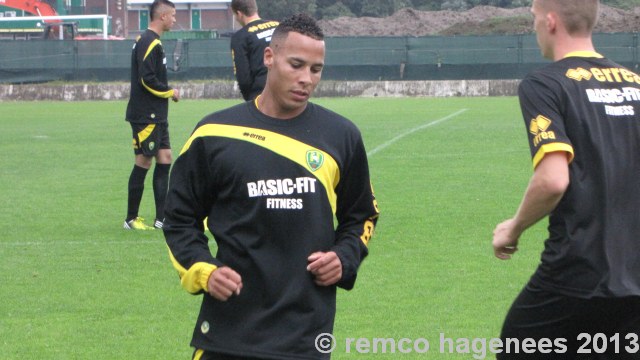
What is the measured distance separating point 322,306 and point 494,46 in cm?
3673

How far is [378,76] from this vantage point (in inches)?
1577

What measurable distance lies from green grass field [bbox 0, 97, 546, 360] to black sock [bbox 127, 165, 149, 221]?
20 centimetres

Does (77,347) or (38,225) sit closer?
(77,347)

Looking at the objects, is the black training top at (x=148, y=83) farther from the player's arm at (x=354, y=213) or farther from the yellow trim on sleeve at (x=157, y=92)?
the player's arm at (x=354, y=213)

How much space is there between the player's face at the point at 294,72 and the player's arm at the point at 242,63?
6.62 m

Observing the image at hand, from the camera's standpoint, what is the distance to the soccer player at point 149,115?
1149cm

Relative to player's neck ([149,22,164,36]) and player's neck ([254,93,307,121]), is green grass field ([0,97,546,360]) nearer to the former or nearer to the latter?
player's neck ([149,22,164,36])

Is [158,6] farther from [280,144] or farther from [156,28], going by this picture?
[280,144]

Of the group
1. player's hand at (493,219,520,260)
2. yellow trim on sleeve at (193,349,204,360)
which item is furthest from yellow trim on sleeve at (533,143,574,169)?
yellow trim on sleeve at (193,349,204,360)

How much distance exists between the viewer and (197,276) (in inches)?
170

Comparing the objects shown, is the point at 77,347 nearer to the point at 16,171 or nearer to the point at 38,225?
the point at 38,225

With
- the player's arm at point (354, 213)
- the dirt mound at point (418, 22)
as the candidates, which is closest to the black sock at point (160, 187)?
the player's arm at point (354, 213)

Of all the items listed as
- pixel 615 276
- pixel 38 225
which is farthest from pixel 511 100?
pixel 615 276

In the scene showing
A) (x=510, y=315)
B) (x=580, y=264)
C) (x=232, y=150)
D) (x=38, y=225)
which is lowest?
(x=38, y=225)
